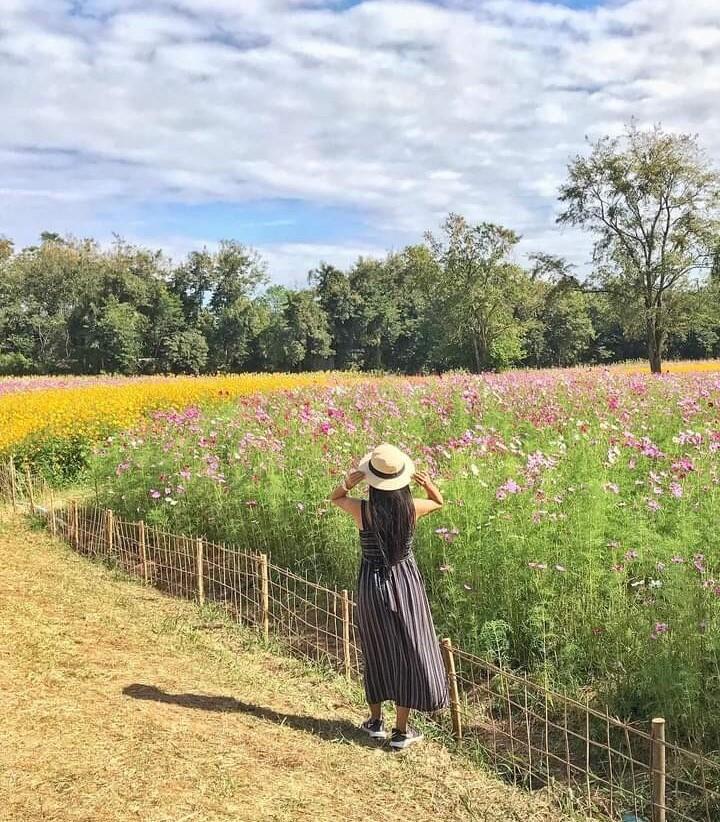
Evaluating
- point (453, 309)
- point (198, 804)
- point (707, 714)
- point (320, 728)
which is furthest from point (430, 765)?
point (453, 309)

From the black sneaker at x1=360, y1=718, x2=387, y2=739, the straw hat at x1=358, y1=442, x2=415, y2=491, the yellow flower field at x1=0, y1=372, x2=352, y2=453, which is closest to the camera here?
the straw hat at x1=358, y1=442, x2=415, y2=491

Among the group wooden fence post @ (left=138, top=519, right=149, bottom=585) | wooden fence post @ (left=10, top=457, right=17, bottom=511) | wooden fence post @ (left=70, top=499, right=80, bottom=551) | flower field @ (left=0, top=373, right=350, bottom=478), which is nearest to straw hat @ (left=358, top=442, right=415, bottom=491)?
wooden fence post @ (left=138, top=519, right=149, bottom=585)

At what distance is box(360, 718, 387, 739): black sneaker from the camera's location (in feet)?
12.8

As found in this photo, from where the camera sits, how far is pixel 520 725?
13.8 ft

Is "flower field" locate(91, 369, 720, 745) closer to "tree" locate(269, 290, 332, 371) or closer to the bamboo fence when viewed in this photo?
the bamboo fence

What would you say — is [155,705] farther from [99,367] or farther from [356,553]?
[99,367]

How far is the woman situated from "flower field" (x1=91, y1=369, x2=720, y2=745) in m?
0.88

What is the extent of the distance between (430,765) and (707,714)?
1457 mm

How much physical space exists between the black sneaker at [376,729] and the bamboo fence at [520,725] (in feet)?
1.30

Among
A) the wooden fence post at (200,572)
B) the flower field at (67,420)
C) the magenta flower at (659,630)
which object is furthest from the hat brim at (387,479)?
the flower field at (67,420)

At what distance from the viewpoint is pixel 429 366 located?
49.6 metres

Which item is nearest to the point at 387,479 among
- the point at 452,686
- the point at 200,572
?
the point at 452,686

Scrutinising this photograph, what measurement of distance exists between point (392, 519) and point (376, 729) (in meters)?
1.23

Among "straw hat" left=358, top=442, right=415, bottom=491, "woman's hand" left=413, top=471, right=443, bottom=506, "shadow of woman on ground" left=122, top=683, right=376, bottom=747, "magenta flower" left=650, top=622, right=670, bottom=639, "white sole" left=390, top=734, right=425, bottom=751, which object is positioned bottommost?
"shadow of woman on ground" left=122, top=683, right=376, bottom=747
